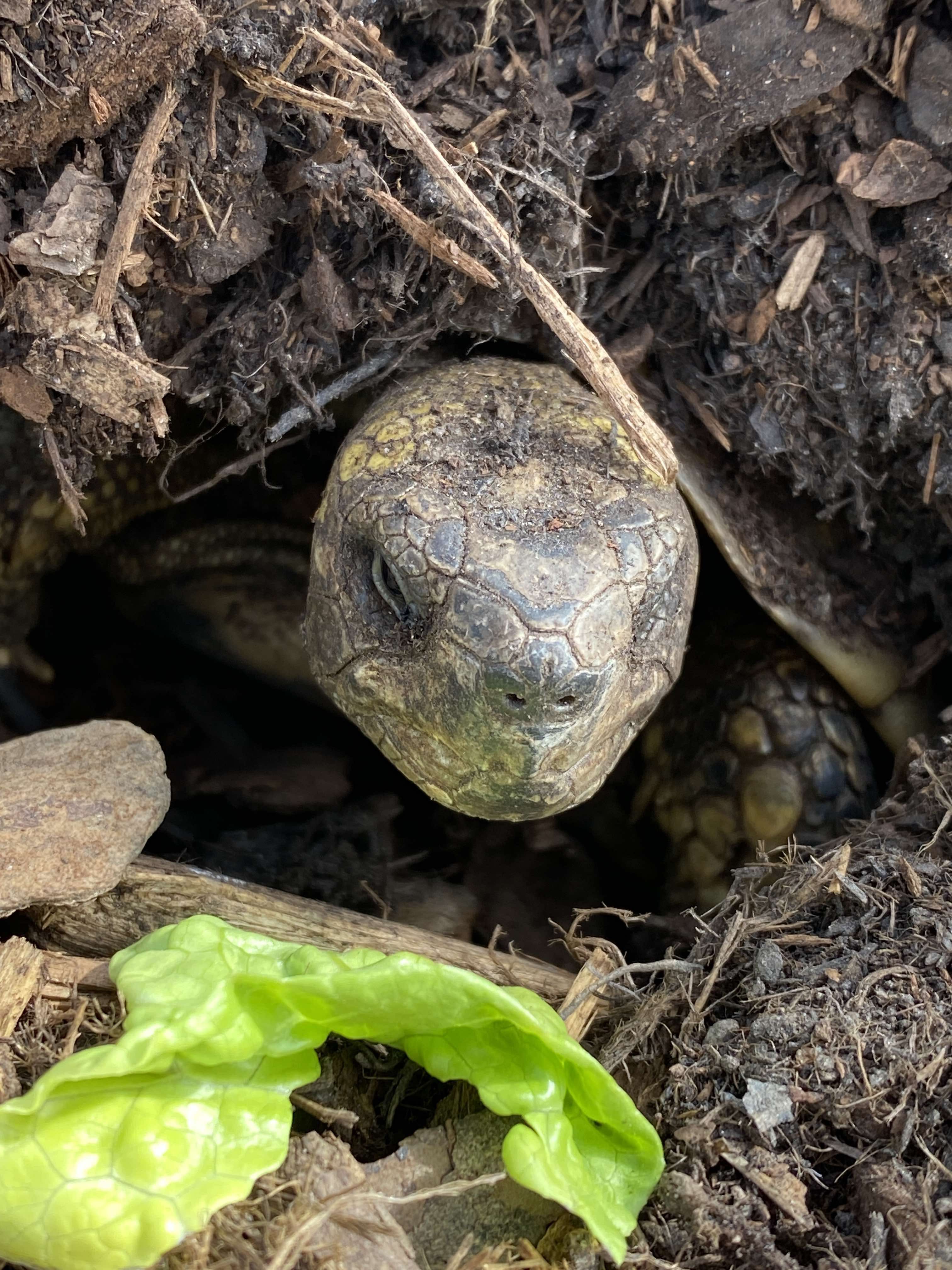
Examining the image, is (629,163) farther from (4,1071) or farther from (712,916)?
(4,1071)

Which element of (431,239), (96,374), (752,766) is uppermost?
(96,374)

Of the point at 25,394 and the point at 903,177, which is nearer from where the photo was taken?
the point at 25,394

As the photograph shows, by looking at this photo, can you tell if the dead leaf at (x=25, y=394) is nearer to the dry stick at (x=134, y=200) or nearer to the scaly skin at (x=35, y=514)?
the dry stick at (x=134, y=200)

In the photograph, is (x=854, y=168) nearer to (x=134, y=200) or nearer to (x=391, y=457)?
(x=391, y=457)

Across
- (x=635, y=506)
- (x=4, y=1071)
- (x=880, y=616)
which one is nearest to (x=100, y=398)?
(x=635, y=506)

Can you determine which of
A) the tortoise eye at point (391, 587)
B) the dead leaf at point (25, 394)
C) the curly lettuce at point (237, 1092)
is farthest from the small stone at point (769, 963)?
the dead leaf at point (25, 394)

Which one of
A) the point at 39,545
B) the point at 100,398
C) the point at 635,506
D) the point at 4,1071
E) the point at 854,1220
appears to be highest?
the point at 100,398

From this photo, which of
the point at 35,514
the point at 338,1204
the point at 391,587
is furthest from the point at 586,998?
the point at 35,514
